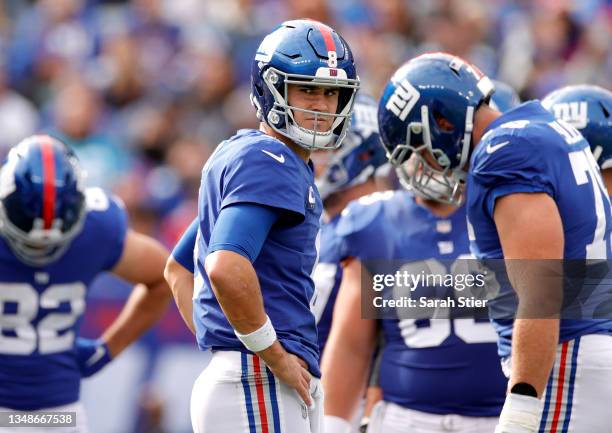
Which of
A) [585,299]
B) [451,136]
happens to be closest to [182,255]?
[451,136]

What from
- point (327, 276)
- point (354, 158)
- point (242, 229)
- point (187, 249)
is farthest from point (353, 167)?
point (242, 229)

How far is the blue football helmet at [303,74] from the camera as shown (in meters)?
3.73

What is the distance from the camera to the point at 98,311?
718 cm

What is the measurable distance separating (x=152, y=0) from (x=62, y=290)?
6.85 m

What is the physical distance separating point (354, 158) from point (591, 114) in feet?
3.79

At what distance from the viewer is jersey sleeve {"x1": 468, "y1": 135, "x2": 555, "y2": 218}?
3557 millimetres

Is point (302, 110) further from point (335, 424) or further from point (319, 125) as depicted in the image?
point (335, 424)

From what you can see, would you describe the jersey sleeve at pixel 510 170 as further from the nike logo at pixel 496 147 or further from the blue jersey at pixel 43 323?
the blue jersey at pixel 43 323

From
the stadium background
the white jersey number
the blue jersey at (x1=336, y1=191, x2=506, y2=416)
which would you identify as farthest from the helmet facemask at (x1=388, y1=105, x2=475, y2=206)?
the stadium background

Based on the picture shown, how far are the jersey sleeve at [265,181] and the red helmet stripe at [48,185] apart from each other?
1082 mm

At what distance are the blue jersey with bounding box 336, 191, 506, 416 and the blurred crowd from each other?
421cm

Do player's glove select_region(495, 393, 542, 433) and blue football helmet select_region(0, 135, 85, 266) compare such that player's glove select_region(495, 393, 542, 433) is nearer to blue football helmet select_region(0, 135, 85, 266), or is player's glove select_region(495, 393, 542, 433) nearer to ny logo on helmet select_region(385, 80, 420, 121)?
ny logo on helmet select_region(385, 80, 420, 121)

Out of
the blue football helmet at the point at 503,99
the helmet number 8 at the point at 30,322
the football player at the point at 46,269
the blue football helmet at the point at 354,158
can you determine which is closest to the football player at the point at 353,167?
the blue football helmet at the point at 354,158

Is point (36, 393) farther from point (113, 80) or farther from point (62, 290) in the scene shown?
point (113, 80)
